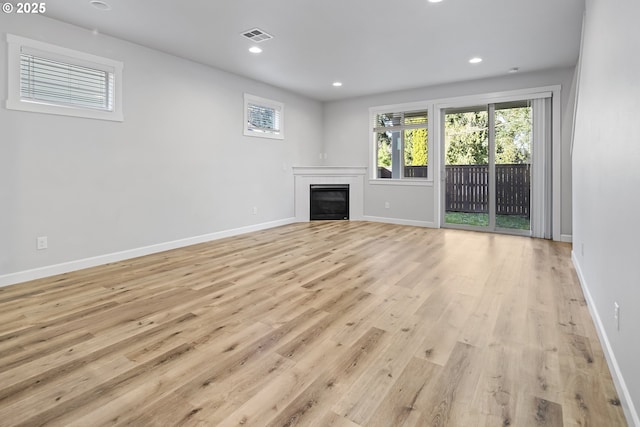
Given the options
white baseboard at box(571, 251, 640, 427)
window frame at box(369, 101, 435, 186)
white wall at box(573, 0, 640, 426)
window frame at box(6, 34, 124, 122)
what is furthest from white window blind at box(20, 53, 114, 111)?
white baseboard at box(571, 251, 640, 427)

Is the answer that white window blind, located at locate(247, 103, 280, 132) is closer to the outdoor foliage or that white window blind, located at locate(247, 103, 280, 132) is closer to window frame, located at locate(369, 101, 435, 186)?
window frame, located at locate(369, 101, 435, 186)

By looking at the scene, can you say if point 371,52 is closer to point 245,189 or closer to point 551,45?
point 551,45

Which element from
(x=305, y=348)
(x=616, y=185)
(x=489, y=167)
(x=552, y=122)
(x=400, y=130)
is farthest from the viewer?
(x=400, y=130)

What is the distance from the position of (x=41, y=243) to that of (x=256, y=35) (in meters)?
3.29

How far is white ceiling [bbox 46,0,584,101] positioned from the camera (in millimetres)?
3334

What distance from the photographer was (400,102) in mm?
6789

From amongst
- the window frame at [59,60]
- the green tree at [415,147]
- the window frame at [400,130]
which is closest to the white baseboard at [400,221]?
the window frame at [400,130]

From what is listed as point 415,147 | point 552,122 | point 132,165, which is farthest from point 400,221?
point 132,165


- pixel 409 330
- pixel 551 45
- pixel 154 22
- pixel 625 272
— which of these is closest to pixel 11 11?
pixel 154 22

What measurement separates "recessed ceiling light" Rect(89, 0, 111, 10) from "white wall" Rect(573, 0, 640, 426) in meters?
4.02

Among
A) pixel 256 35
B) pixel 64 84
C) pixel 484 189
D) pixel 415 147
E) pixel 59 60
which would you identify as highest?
pixel 256 35

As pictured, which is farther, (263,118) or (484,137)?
(263,118)

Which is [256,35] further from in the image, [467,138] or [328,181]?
[467,138]

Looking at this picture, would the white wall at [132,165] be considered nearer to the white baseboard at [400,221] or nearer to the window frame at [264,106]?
the window frame at [264,106]
